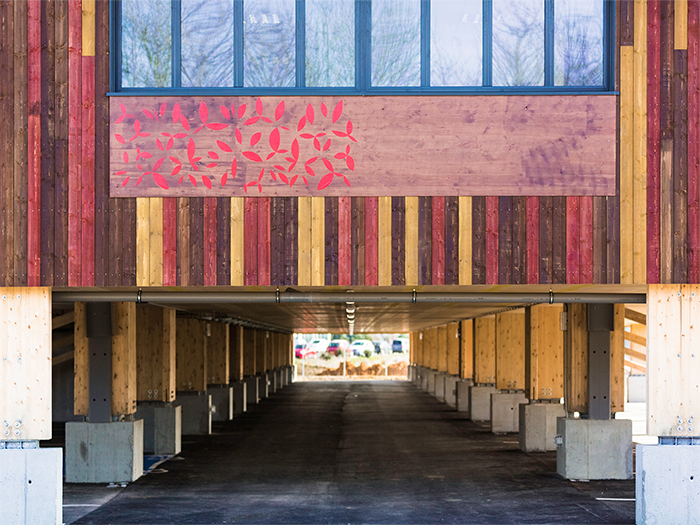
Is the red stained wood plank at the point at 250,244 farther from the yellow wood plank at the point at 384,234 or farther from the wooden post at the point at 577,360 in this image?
the wooden post at the point at 577,360

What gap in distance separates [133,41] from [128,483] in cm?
900

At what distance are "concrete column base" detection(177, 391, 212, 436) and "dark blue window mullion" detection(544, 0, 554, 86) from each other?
1741cm

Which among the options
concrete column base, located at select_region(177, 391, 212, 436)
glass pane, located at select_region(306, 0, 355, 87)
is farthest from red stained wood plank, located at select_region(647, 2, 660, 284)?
concrete column base, located at select_region(177, 391, 212, 436)

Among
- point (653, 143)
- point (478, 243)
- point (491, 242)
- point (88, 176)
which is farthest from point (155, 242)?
point (653, 143)

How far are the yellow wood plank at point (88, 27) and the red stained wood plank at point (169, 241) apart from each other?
230 centimetres

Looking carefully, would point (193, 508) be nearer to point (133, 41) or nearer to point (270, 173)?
point (270, 173)

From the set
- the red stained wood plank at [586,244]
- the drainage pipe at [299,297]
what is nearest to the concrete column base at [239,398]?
the drainage pipe at [299,297]

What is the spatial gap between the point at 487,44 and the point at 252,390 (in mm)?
30612

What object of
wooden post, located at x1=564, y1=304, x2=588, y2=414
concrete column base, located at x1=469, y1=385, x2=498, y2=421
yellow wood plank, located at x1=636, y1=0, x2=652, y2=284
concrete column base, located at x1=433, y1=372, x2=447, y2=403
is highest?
yellow wood plank, located at x1=636, y1=0, x2=652, y2=284

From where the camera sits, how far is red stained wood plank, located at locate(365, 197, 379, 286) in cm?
1156

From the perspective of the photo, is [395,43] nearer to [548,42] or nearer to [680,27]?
[548,42]

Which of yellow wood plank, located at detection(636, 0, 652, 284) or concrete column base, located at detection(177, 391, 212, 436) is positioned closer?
yellow wood plank, located at detection(636, 0, 652, 284)

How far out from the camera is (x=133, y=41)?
464 inches

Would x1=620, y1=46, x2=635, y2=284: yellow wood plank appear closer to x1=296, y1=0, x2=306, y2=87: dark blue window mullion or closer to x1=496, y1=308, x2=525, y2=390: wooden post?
x1=296, y1=0, x2=306, y2=87: dark blue window mullion
